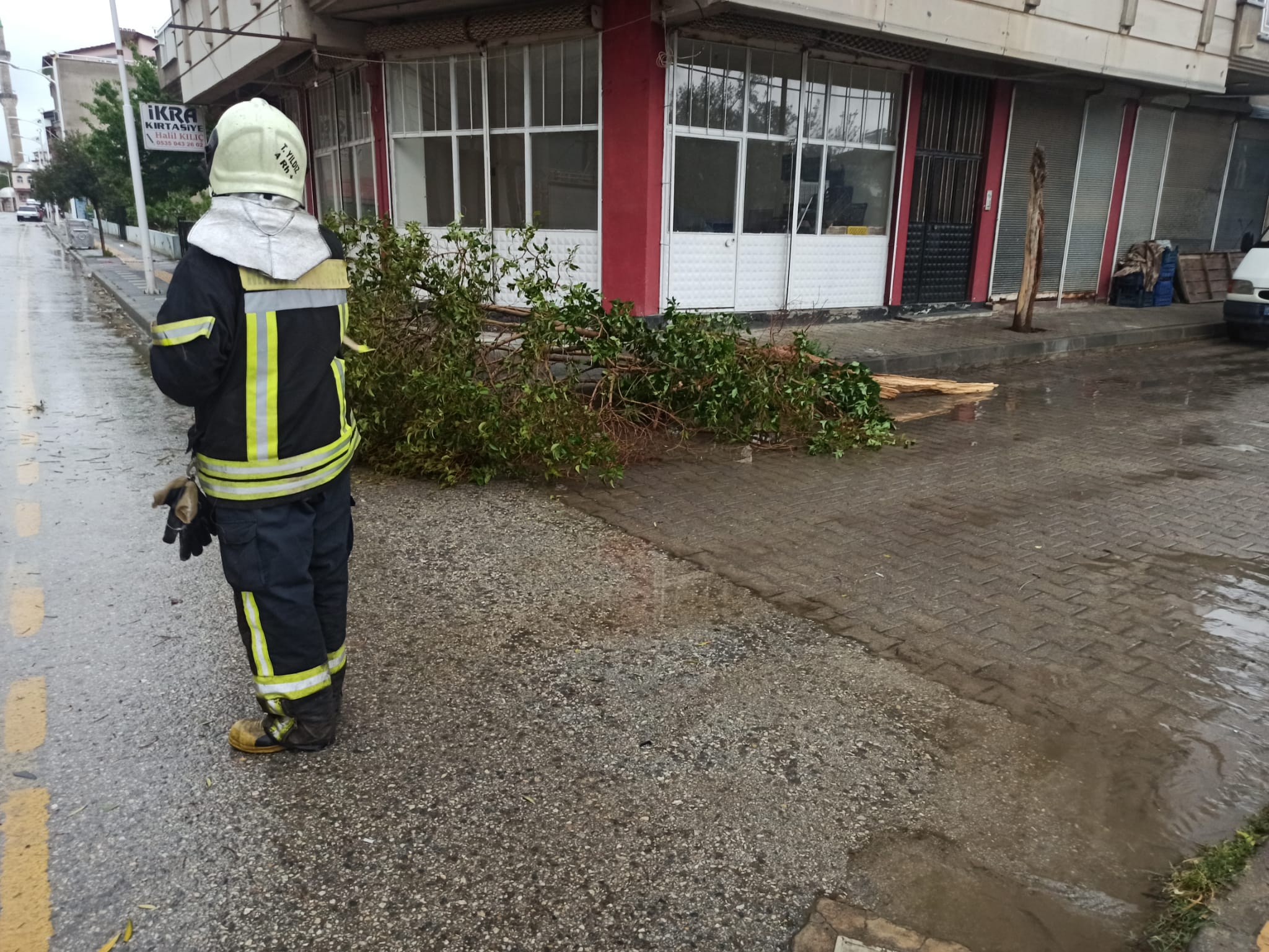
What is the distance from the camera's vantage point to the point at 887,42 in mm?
12250

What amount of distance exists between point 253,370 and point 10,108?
543 ft

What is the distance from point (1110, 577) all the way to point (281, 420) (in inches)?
169

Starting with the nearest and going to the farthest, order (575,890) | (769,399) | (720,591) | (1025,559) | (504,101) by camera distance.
A: (575,890) → (720,591) → (1025,559) → (769,399) → (504,101)

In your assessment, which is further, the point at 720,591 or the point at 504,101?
the point at 504,101

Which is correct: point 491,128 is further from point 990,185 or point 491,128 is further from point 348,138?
point 990,185

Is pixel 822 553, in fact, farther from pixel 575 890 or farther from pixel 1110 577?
pixel 575 890

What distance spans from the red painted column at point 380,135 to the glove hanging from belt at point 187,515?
38.7ft

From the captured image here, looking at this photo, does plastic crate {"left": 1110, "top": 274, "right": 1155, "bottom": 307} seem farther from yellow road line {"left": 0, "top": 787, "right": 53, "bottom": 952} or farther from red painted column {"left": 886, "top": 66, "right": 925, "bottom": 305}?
yellow road line {"left": 0, "top": 787, "right": 53, "bottom": 952}

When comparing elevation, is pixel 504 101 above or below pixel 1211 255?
above

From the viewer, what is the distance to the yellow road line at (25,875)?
7.95 feet

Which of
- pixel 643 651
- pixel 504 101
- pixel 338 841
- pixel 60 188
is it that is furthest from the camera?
pixel 60 188

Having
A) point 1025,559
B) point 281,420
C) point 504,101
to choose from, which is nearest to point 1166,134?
point 504,101

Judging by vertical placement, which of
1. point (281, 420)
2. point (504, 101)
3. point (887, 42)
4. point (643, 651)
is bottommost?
point (643, 651)

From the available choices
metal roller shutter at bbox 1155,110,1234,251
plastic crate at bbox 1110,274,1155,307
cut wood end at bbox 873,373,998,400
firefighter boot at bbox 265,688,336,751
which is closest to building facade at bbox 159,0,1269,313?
plastic crate at bbox 1110,274,1155,307
